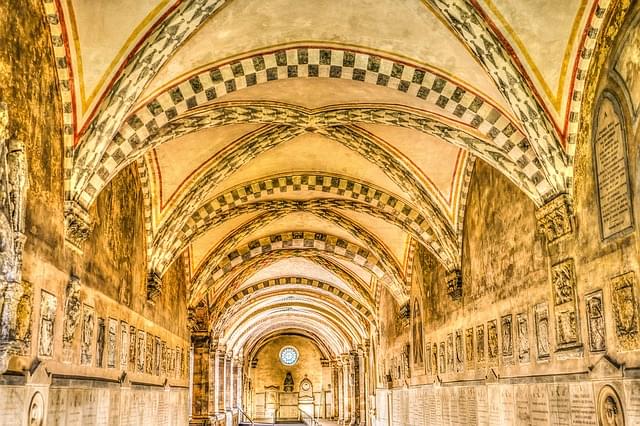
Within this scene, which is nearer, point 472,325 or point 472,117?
point 472,117

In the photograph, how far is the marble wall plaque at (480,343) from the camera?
1173 cm

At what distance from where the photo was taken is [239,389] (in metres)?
39.8

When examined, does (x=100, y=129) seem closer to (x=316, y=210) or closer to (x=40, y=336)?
(x=40, y=336)

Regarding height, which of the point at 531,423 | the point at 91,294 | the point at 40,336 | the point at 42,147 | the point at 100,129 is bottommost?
the point at 531,423

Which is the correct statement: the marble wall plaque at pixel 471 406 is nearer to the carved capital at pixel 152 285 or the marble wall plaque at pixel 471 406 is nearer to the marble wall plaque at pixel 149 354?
the marble wall plaque at pixel 149 354

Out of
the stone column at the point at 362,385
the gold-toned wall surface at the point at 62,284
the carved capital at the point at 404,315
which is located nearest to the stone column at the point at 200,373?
the carved capital at the point at 404,315

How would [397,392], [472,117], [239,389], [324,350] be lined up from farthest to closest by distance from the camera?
[324,350] < [239,389] < [397,392] < [472,117]

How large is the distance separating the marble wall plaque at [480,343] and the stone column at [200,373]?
40.7 ft

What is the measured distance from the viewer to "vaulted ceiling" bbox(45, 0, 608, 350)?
8102mm

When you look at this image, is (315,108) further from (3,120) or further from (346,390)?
(346,390)

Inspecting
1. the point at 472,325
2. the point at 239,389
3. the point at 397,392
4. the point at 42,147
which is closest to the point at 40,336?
the point at 42,147

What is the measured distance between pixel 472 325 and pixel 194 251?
319 inches

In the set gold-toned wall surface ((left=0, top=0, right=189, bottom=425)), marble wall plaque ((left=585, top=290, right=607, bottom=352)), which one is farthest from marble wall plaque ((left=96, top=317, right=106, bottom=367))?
marble wall plaque ((left=585, top=290, right=607, bottom=352))

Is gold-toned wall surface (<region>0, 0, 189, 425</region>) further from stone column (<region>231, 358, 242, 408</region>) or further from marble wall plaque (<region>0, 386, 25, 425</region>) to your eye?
stone column (<region>231, 358, 242, 408</region>)
